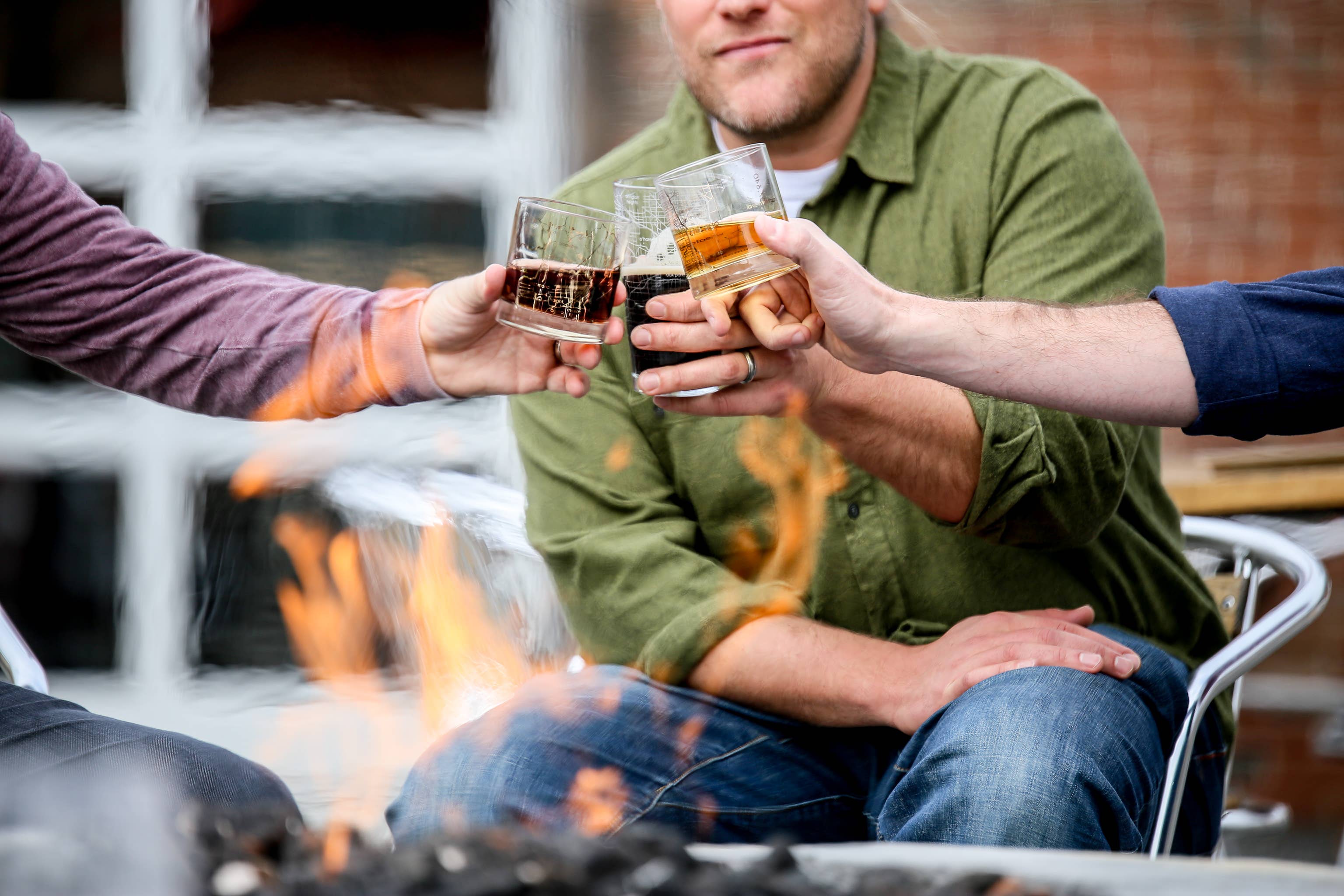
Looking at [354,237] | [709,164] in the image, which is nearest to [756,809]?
[709,164]

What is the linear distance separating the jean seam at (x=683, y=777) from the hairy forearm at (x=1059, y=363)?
0.66 metres

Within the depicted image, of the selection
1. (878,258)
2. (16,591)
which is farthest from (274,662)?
(878,258)

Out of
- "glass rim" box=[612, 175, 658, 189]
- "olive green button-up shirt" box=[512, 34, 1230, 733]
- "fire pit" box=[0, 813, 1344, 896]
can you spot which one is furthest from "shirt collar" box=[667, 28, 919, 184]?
"fire pit" box=[0, 813, 1344, 896]

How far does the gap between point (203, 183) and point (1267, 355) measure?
2.86 metres

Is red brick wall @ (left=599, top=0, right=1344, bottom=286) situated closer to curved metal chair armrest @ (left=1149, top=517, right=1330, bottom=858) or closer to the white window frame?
the white window frame

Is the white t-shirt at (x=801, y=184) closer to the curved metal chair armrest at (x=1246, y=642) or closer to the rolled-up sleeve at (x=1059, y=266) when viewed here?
the rolled-up sleeve at (x=1059, y=266)

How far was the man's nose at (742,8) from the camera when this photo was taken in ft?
6.94

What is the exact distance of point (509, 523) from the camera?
8.13 ft

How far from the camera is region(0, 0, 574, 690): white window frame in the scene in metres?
3.40

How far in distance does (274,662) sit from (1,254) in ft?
6.36

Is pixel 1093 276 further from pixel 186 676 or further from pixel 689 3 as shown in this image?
pixel 186 676

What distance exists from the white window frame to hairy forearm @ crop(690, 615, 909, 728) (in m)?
1.59

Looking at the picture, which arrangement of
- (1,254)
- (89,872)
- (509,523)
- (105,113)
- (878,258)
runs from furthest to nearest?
(105,113) → (509,523) → (878,258) → (1,254) → (89,872)

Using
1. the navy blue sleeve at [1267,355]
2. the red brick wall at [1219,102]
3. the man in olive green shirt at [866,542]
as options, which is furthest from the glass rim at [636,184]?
the red brick wall at [1219,102]
